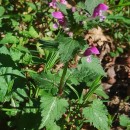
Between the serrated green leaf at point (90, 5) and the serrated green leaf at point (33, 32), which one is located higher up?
the serrated green leaf at point (90, 5)

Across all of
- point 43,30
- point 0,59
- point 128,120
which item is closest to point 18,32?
point 43,30

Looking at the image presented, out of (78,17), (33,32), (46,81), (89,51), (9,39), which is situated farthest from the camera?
(33,32)

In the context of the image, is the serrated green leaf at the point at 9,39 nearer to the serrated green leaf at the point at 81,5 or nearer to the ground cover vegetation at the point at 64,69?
the ground cover vegetation at the point at 64,69

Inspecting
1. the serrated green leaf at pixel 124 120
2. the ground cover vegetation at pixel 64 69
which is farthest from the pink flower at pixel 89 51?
the serrated green leaf at pixel 124 120

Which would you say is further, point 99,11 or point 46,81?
point 46,81

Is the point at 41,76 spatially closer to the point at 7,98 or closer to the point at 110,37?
the point at 7,98


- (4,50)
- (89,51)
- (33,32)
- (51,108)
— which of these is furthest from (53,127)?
(33,32)

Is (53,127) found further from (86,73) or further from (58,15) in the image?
(58,15)
